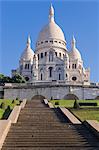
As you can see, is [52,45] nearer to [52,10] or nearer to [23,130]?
[52,10]

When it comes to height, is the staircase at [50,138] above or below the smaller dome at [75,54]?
below

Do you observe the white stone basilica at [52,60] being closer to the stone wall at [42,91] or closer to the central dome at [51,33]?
the central dome at [51,33]

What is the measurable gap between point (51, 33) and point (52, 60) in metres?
7.82

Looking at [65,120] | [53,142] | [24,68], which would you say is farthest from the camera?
[24,68]

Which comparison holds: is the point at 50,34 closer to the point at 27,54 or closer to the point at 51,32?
the point at 51,32

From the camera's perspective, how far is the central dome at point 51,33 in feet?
274

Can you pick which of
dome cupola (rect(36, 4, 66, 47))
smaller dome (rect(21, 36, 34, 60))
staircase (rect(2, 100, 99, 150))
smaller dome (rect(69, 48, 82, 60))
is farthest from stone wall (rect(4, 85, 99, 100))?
staircase (rect(2, 100, 99, 150))

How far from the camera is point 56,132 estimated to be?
13.5 m

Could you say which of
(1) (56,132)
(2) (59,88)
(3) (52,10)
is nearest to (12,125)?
(1) (56,132)

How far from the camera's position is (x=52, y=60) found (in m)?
79.9

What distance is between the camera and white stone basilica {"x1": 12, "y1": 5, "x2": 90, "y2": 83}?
256 feet

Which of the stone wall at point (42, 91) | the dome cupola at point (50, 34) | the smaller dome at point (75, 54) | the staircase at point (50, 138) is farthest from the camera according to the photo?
the dome cupola at point (50, 34)

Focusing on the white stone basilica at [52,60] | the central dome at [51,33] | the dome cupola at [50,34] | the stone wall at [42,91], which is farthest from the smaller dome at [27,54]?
the stone wall at [42,91]

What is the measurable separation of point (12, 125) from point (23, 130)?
4.06ft
